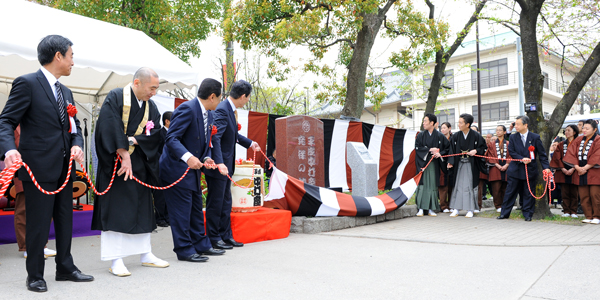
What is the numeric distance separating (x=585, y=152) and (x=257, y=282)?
6402 mm

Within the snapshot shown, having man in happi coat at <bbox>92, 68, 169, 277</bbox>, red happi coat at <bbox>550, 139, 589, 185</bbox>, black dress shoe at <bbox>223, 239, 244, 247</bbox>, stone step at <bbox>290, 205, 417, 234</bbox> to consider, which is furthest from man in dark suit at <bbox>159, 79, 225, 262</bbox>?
red happi coat at <bbox>550, 139, 589, 185</bbox>

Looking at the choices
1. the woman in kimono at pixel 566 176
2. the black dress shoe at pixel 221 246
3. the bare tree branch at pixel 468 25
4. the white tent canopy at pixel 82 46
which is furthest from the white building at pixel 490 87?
the black dress shoe at pixel 221 246

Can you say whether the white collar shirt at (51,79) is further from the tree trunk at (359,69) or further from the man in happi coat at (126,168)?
the tree trunk at (359,69)

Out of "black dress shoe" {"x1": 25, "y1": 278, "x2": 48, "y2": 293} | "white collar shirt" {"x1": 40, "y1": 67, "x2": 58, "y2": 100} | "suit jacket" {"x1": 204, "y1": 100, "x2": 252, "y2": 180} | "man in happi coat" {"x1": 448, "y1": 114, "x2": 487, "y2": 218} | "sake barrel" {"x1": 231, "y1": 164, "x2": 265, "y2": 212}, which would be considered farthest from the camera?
"man in happi coat" {"x1": 448, "y1": 114, "x2": 487, "y2": 218}

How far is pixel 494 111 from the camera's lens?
30.9 m

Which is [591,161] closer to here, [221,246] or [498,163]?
A: [498,163]

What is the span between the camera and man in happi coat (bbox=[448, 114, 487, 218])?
27.1 feet

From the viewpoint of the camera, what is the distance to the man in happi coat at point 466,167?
325 inches

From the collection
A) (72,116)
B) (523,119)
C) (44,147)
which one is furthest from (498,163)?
(44,147)

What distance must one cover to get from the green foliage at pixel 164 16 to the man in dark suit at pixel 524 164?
9122mm

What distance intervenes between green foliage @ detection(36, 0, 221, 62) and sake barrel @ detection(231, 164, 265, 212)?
25.2 feet

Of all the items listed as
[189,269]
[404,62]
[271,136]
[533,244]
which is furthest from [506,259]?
[404,62]

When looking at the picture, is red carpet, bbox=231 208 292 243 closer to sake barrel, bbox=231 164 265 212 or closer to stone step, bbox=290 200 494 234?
sake barrel, bbox=231 164 265 212

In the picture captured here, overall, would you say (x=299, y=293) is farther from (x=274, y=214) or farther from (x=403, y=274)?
(x=274, y=214)
